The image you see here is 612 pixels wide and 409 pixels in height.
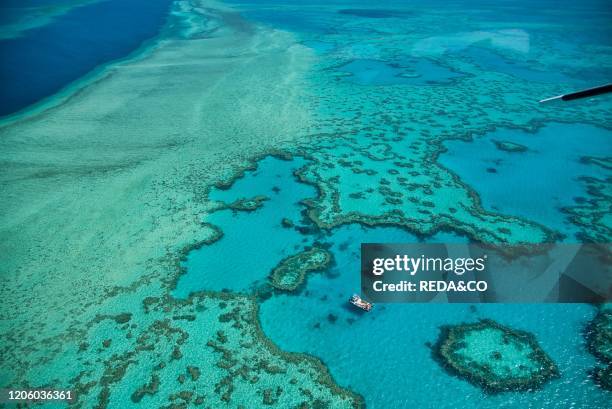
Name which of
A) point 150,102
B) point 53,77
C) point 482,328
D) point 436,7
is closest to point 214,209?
point 482,328

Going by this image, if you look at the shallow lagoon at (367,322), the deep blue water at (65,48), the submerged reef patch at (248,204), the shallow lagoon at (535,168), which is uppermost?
the deep blue water at (65,48)

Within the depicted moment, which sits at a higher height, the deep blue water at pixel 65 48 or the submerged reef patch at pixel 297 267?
the deep blue water at pixel 65 48

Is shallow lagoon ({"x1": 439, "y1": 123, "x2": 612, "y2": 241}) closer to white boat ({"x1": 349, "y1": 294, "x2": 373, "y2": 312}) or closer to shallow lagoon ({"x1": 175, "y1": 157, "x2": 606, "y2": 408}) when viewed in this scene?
shallow lagoon ({"x1": 175, "y1": 157, "x2": 606, "y2": 408})

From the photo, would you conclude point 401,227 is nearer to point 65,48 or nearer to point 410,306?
point 410,306

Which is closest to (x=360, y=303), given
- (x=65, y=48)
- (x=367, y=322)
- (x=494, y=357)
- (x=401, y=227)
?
(x=367, y=322)

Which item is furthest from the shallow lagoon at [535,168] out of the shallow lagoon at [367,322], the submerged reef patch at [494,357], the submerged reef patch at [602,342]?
the submerged reef patch at [494,357]

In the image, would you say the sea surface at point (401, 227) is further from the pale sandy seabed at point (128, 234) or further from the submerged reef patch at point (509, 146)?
the pale sandy seabed at point (128, 234)
